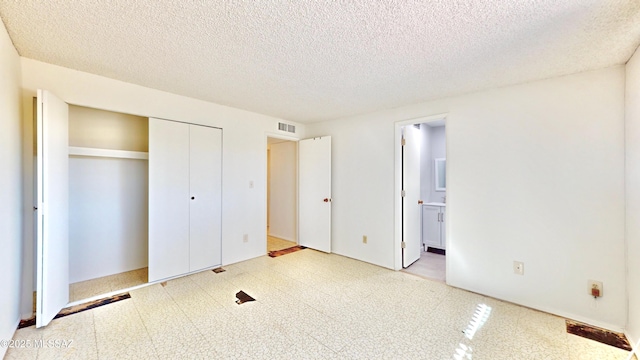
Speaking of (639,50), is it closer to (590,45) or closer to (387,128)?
(590,45)

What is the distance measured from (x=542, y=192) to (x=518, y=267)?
0.78m

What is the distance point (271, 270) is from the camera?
338 centimetres

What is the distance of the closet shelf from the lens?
2779 millimetres

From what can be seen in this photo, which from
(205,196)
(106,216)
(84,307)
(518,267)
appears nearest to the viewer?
(84,307)

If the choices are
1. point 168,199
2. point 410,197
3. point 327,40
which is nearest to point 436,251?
point 410,197

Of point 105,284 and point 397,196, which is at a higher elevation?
point 397,196

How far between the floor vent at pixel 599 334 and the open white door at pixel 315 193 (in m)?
2.87

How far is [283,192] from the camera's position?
526 centimetres

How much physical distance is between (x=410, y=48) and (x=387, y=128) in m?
→ 1.66

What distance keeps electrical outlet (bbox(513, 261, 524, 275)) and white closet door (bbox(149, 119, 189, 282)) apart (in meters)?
3.71

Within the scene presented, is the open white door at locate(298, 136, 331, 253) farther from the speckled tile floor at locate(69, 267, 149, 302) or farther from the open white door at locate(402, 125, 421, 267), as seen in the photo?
the speckled tile floor at locate(69, 267, 149, 302)

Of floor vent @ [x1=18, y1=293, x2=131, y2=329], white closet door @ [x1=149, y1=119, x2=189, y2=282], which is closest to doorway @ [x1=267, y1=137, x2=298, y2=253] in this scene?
white closet door @ [x1=149, y1=119, x2=189, y2=282]

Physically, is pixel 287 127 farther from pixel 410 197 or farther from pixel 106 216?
pixel 106 216

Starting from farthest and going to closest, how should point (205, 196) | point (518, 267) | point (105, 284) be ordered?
point (205, 196) → point (105, 284) → point (518, 267)
